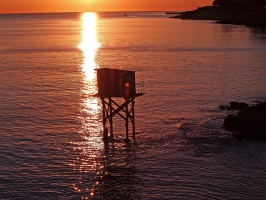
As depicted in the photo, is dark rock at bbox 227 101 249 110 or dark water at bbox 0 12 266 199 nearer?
dark water at bbox 0 12 266 199

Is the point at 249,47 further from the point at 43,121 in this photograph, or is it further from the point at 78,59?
the point at 43,121

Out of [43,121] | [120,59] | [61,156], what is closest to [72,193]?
[61,156]

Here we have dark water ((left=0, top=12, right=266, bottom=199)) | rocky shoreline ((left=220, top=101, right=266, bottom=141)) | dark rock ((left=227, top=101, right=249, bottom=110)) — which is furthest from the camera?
dark rock ((left=227, top=101, right=249, bottom=110))

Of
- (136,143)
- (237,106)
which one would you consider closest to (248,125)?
(237,106)

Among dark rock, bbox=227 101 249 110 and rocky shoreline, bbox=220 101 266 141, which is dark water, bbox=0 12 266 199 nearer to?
rocky shoreline, bbox=220 101 266 141

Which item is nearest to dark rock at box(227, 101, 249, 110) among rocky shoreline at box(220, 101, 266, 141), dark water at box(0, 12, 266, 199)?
dark water at box(0, 12, 266, 199)

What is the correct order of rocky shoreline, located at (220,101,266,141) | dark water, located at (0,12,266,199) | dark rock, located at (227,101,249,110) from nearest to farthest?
1. dark water, located at (0,12,266,199)
2. rocky shoreline, located at (220,101,266,141)
3. dark rock, located at (227,101,249,110)

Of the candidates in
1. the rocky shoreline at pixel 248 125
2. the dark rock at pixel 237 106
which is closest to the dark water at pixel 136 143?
the rocky shoreline at pixel 248 125

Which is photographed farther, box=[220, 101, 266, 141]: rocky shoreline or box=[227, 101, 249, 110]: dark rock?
box=[227, 101, 249, 110]: dark rock

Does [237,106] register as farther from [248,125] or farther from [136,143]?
[136,143]

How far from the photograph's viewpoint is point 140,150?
129 feet

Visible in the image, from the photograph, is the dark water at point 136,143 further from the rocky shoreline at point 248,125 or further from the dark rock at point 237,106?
the dark rock at point 237,106

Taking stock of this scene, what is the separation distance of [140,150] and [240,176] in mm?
9613

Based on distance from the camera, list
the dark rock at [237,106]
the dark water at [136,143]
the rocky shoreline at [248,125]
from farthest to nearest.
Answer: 1. the dark rock at [237,106]
2. the rocky shoreline at [248,125]
3. the dark water at [136,143]
